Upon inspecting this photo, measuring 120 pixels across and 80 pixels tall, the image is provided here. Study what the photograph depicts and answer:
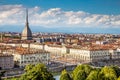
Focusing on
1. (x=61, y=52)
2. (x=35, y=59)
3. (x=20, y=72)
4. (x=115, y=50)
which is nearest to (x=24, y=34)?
(x=61, y=52)

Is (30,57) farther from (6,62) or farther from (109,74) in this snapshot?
(109,74)

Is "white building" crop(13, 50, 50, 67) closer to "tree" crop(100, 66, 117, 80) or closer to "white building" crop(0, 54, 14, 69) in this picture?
"white building" crop(0, 54, 14, 69)

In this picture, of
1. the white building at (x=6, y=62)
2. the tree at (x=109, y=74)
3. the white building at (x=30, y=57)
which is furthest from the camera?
the white building at (x=30, y=57)

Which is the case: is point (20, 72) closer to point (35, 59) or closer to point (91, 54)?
point (35, 59)

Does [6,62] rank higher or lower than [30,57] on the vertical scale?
lower

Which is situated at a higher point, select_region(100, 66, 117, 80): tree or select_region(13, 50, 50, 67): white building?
select_region(100, 66, 117, 80): tree

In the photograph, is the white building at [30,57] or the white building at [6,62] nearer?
the white building at [6,62]

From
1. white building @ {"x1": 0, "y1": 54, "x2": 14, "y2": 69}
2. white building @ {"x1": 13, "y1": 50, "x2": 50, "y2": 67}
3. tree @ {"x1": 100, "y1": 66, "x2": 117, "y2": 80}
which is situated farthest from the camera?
white building @ {"x1": 13, "y1": 50, "x2": 50, "y2": 67}

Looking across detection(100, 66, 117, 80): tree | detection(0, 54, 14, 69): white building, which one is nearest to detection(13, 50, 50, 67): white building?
detection(0, 54, 14, 69): white building

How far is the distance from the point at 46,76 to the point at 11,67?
371 inches

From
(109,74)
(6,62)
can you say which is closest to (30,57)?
(6,62)

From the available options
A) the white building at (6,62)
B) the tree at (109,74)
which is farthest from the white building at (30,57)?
the tree at (109,74)

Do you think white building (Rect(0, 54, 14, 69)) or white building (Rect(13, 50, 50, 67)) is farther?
white building (Rect(13, 50, 50, 67))

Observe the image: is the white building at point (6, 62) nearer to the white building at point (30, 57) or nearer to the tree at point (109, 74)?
the white building at point (30, 57)
